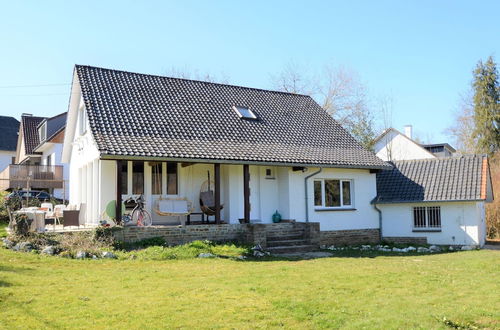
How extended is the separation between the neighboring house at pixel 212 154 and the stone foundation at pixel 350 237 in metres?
0.06

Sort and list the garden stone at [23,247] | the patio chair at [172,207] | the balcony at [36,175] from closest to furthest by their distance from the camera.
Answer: the garden stone at [23,247], the patio chair at [172,207], the balcony at [36,175]

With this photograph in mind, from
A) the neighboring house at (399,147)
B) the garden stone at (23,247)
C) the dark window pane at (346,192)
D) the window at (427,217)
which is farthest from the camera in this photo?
the neighboring house at (399,147)

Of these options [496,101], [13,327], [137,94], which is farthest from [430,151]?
[13,327]

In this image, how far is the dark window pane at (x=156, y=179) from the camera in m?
17.4

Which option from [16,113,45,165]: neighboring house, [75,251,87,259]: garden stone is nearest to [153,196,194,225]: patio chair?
[75,251,87,259]: garden stone

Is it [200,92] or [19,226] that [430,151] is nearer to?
[200,92]

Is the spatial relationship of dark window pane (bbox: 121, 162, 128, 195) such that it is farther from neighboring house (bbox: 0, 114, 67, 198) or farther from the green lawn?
neighboring house (bbox: 0, 114, 67, 198)

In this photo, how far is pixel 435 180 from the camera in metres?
20.2

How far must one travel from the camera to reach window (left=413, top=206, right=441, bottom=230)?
19.6 metres

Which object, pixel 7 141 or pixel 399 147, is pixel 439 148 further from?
pixel 7 141

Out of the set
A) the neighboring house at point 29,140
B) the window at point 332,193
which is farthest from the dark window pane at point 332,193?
the neighboring house at point 29,140

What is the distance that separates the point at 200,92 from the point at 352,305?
14532mm

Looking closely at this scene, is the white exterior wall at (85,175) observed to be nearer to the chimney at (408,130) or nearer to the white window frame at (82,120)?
the white window frame at (82,120)

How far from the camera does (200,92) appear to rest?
21.0 m
